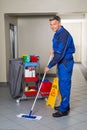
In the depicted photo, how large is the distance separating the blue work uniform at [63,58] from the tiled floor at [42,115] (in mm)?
338

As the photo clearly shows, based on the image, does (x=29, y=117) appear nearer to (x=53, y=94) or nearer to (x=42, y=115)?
(x=42, y=115)

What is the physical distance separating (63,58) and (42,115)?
0.98m

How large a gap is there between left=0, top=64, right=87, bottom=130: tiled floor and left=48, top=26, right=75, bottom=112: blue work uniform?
1.11 feet

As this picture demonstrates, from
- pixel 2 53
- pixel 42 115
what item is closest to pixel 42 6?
pixel 2 53

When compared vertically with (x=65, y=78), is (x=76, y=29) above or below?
above

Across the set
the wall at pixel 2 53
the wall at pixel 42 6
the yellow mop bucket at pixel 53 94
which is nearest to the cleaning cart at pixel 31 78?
the yellow mop bucket at pixel 53 94

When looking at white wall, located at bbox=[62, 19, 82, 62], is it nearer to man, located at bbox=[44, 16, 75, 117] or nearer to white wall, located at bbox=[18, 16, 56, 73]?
white wall, located at bbox=[18, 16, 56, 73]

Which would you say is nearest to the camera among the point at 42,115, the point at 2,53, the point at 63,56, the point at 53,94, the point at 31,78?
the point at 63,56

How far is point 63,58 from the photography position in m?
3.52

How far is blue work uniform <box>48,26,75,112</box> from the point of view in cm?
345

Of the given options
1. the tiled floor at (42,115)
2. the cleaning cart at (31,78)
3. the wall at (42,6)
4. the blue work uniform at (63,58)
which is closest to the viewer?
the tiled floor at (42,115)

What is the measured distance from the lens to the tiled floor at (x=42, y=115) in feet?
10.6

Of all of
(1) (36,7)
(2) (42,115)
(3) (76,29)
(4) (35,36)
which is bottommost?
(2) (42,115)

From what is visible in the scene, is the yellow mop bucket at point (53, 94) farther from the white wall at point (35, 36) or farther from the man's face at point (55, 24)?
the white wall at point (35, 36)
